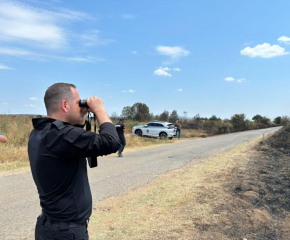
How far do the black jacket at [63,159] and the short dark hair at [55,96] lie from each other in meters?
0.10

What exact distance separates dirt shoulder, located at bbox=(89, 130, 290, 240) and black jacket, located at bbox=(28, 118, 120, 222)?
240cm

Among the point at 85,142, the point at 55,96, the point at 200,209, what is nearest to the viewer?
A: the point at 85,142

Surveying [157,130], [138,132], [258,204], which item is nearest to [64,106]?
[258,204]

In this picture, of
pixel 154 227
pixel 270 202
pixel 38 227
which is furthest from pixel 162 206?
pixel 38 227

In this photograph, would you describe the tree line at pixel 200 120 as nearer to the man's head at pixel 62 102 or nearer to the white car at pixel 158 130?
the white car at pixel 158 130

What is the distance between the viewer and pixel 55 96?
69.5 inches

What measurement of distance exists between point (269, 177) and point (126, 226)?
209 inches

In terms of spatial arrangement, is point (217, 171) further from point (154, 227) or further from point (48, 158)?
point (48, 158)

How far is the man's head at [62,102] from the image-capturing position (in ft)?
5.80

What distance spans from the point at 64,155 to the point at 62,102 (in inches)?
15.0

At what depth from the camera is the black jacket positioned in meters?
1.62

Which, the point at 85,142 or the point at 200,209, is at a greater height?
the point at 85,142

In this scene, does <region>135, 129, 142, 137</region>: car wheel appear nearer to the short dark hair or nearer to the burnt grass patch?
the burnt grass patch

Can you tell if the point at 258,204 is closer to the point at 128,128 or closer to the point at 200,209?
the point at 200,209
